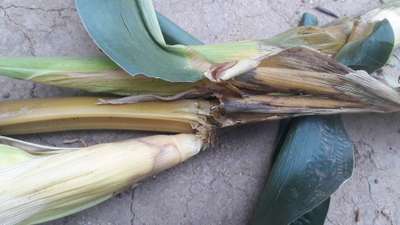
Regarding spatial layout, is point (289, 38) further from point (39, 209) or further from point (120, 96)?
point (39, 209)

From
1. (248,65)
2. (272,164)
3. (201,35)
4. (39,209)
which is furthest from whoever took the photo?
(201,35)

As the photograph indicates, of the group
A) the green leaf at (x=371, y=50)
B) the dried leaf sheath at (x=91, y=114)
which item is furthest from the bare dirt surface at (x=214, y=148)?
the green leaf at (x=371, y=50)

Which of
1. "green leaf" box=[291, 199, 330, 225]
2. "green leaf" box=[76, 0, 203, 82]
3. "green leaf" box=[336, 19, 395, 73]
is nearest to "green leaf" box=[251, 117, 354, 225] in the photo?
"green leaf" box=[291, 199, 330, 225]

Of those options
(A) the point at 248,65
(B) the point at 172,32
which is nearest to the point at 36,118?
(B) the point at 172,32

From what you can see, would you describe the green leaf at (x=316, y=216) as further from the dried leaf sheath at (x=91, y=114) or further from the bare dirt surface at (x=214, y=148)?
the dried leaf sheath at (x=91, y=114)

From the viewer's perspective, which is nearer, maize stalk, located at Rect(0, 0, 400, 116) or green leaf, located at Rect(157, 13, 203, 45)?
maize stalk, located at Rect(0, 0, 400, 116)

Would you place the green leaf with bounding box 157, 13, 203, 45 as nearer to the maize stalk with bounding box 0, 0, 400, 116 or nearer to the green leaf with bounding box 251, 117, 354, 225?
the maize stalk with bounding box 0, 0, 400, 116
